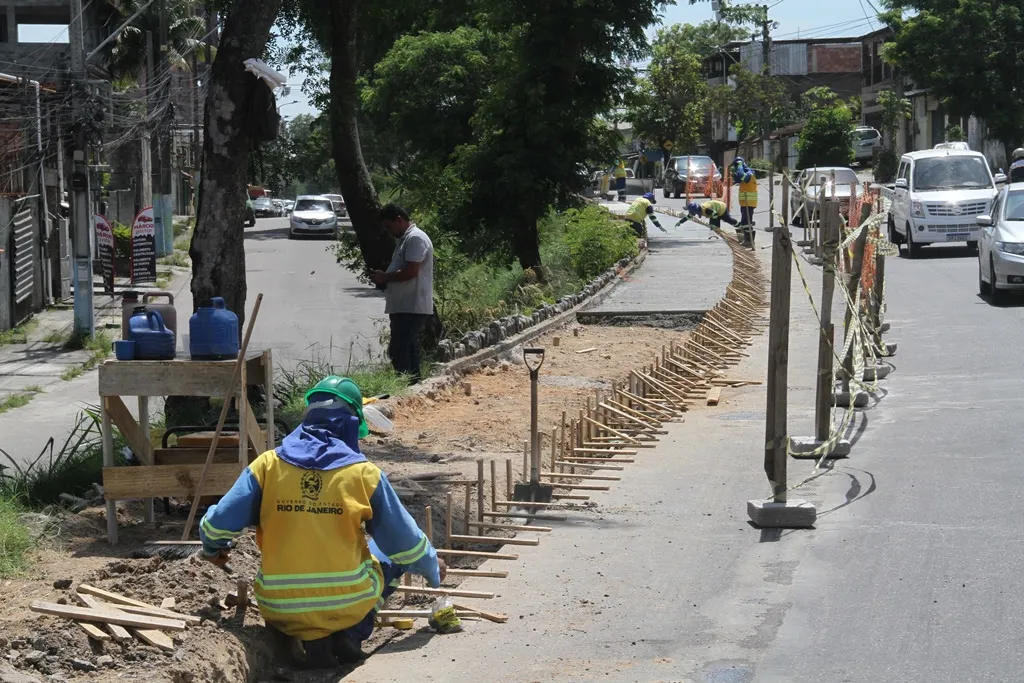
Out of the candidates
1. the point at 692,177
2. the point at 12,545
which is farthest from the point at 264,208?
the point at 12,545

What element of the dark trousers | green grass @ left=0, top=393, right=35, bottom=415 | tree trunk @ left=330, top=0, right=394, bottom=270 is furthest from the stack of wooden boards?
green grass @ left=0, top=393, right=35, bottom=415

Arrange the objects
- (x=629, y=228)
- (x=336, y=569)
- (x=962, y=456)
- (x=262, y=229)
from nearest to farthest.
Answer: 1. (x=336, y=569)
2. (x=962, y=456)
3. (x=629, y=228)
4. (x=262, y=229)

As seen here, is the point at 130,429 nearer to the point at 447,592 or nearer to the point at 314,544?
the point at 447,592

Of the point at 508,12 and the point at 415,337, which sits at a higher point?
the point at 508,12

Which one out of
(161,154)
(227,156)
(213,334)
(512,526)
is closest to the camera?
(213,334)

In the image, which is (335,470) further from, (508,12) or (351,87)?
(508,12)

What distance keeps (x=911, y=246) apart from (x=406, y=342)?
16.2m

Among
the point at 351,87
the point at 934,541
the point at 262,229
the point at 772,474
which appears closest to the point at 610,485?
the point at 772,474

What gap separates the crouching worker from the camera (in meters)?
5.37

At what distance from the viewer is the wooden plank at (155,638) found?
205 inches

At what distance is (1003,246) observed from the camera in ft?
60.9

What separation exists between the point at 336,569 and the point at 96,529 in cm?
293

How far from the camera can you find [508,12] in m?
22.8

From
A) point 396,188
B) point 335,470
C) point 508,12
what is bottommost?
point 335,470
